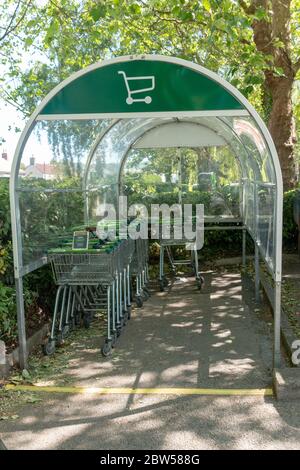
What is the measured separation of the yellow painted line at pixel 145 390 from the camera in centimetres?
436

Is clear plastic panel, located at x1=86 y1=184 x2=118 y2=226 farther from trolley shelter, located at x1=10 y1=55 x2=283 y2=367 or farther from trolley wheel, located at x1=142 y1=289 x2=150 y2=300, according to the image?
trolley wheel, located at x1=142 y1=289 x2=150 y2=300

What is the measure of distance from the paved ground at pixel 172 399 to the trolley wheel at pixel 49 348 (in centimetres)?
25

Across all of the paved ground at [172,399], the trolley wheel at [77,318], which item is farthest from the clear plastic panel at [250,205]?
the trolley wheel at [77,318]

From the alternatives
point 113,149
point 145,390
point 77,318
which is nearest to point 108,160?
point 113,149

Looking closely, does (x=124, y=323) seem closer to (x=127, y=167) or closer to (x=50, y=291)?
(x=50, y=291)

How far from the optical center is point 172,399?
14.0ft

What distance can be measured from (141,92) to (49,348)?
2.75 m

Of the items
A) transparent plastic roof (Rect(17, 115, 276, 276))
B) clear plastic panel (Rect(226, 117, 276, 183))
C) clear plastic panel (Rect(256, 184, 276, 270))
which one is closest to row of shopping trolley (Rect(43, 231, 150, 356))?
transparent plastic roof (Rect(17, 115, 276, 276))

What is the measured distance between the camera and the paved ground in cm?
359

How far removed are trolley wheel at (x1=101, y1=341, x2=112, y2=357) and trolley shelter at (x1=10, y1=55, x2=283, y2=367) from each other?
827 mm

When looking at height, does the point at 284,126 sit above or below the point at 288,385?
above

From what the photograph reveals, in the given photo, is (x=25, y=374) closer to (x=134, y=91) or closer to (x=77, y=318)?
(x=77, y=318)
